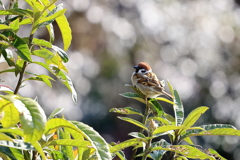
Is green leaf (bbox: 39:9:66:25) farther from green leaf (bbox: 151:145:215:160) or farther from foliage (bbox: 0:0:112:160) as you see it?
green leaf (bbox: 151:145:215:160)

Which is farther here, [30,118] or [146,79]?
[146,79]

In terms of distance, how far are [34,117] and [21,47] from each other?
358 millimetres

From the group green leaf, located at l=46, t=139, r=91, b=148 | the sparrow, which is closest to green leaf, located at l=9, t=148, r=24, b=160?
green leaf, located at l=46, t=139, r=91, b=148

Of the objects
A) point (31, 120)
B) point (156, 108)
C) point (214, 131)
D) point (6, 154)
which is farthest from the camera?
point (156, 108)

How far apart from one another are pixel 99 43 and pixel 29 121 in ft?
21.7

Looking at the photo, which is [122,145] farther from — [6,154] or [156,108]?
[156,108]

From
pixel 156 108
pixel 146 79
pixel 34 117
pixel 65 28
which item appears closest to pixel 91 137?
pixel 34 117

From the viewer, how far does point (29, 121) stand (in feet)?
2.45

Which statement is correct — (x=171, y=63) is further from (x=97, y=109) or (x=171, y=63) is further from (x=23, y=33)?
(x=23, y=33)

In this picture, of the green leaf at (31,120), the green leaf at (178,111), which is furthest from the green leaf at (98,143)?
the green leaf at (178,111)

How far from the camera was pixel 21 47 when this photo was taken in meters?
1.06

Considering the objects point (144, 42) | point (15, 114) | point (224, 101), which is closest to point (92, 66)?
point (144, 42)

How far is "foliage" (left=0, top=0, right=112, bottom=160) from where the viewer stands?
78 cm

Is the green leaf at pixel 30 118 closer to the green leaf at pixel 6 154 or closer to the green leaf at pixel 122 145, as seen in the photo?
the green leaf at pixel 6 154
